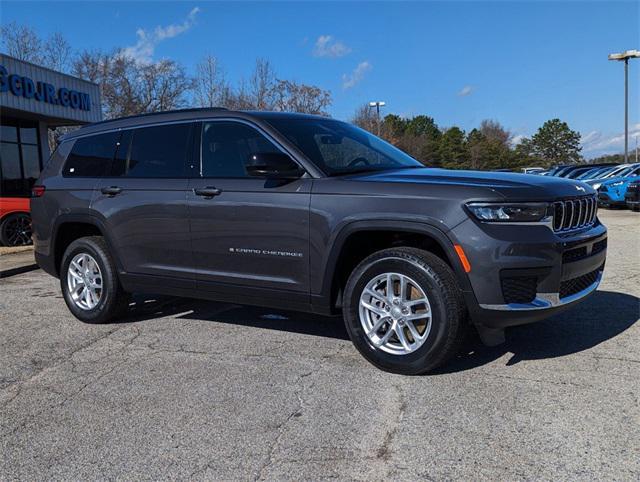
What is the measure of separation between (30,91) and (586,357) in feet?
57.4

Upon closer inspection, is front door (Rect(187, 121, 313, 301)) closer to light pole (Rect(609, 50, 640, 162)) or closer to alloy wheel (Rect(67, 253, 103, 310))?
alloy wheel (Rect(67, 253, 103, 310))

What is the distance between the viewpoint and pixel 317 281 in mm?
4238

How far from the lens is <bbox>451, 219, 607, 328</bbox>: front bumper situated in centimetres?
356

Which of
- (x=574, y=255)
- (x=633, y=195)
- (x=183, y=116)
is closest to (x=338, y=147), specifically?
(x=183, y=116)

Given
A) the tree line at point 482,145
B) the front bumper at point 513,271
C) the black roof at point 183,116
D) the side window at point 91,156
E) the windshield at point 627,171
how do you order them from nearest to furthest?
1. the front bumper at point 513,271
2. the black roof at point 183,116
3. the side window at point 91,156
4. the windshield at point 627,171
5. the tree line at point 482,145

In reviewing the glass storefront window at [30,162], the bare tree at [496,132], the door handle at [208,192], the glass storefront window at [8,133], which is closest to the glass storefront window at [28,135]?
the glass storefront window at [30,162]

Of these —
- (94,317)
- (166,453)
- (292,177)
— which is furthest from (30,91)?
(166,453)

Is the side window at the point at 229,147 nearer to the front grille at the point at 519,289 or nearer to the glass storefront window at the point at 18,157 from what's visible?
the front grille at the point at 519,289

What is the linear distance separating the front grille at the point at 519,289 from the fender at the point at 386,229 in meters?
0.22

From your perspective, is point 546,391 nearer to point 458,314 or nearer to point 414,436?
point 458,314

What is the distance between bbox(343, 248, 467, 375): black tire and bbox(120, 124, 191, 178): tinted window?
1911 mm

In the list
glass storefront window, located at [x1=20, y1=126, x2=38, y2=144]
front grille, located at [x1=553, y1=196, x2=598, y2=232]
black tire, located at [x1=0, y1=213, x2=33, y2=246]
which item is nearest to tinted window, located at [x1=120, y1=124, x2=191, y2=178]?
front grille, located at [x1=553, y1=196, x2=598, y2=232]

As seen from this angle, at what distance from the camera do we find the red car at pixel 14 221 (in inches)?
467

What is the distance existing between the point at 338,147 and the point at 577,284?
2.07 m
